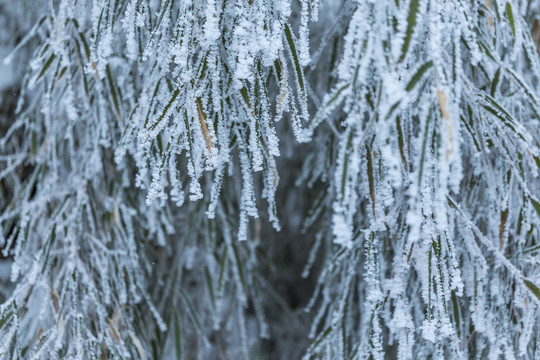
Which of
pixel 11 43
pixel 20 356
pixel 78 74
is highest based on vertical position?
pixel 11 43

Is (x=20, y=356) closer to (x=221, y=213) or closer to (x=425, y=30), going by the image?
(x=221, y=213)

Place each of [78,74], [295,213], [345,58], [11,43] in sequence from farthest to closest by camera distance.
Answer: [295,213], [11,43], [78,74], [345,58]

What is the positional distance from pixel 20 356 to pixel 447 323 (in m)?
0.77

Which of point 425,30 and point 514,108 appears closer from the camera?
point 425,30

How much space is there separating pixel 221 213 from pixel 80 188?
0.35 metres

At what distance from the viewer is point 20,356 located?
105cm

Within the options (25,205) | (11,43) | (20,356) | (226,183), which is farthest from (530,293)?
(11,43)

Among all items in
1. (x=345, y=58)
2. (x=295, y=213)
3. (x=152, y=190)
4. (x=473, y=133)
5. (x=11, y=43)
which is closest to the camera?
(x=345, y=58)

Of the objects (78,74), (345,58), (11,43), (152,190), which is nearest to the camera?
(345,58)

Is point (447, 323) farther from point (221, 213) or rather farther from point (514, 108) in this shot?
point (221, 213)

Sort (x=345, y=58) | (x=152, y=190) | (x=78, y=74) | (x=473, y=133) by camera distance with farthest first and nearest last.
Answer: (x=78, y=74), (x=473, y=133), (x=152, y=190), (x=345, y=58)

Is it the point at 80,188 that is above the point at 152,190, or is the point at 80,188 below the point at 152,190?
above

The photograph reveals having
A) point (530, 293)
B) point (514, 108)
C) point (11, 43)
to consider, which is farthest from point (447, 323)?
point (11, 43)

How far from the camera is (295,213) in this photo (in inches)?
77.4
